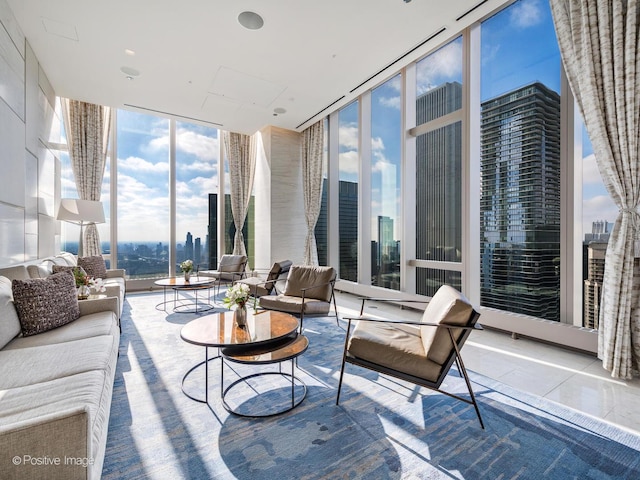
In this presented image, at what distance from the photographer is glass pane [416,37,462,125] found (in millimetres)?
Answer: 4309

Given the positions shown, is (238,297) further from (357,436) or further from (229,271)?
(229,271)

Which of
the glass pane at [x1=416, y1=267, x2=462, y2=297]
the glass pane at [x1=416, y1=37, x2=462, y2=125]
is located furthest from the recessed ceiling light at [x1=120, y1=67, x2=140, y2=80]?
the glass pane at [x1=416, y1=267, x2=462, y2=297]

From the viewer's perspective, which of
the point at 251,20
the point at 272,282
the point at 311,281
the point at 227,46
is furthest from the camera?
the point at 272,282

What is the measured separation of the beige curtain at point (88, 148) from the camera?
232 inches

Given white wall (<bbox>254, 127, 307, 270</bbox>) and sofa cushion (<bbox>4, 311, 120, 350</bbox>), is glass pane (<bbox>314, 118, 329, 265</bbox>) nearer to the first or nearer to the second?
white wall (<bbox>254, 127, 307, 270</bbox>)

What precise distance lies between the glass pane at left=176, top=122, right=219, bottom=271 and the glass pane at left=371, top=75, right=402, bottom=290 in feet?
12.7

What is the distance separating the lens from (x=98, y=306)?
3.05 m

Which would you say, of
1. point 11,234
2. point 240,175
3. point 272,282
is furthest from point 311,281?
point 240,175

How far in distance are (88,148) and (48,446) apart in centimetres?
651

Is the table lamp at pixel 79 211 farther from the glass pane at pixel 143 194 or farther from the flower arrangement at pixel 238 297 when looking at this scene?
the flower arrangement at pixel 238 297

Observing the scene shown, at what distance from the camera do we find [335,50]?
414cm

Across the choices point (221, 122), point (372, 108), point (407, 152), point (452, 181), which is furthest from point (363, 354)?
point (221, 122)

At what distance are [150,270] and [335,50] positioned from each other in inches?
223

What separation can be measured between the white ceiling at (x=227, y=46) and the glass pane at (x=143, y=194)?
0.93m
